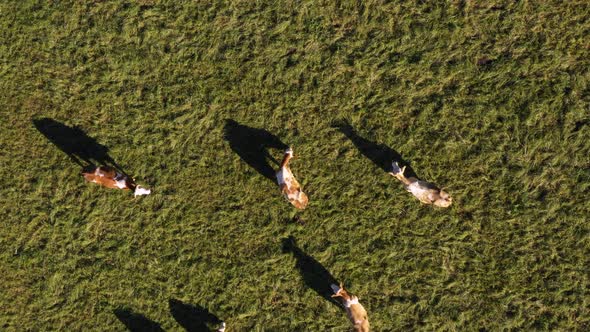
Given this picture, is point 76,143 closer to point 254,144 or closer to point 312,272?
point 254,144

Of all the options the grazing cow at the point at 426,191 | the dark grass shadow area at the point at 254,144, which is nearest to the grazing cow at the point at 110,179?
the dark grass shadow area at the point at 254,144

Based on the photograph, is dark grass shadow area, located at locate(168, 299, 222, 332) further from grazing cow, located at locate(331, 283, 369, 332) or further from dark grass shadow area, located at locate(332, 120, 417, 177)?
dark grass shadow area, located at locate(332, 120, 417, 177)

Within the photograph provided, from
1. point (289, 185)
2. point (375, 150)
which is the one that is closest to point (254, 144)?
point (289, 185)

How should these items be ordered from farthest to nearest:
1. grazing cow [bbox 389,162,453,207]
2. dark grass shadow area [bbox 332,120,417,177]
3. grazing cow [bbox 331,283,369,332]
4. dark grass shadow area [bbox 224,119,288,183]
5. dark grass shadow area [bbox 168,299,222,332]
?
dark grass shadow area [bbox 168,299,222,332] → dark grass shadow area [bbox 224,119,288,183] → dark grass shadow area [bbox 332,120,417,177] → grazing cow [bbox 331,283,369,332] → grazing cow [bbox 389,162,453,207]

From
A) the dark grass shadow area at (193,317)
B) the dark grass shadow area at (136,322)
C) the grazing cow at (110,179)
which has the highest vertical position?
the grazing cow at (110,179)

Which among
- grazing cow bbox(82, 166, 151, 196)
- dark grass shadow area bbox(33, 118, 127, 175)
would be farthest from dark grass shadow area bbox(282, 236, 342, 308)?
dark grass shadow area bbox(33, 118, 127, 175)

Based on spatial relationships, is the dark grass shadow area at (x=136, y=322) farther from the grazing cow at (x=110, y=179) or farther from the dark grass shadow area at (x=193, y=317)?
the grazing cow at (x=110, y=179)

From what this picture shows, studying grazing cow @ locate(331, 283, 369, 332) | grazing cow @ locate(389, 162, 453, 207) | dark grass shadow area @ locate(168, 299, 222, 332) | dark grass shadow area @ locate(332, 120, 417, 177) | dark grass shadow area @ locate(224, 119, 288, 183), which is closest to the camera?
grazing cow @ locate(389, 162, 453, 207)

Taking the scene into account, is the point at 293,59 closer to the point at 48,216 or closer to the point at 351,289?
the point at 351,289
